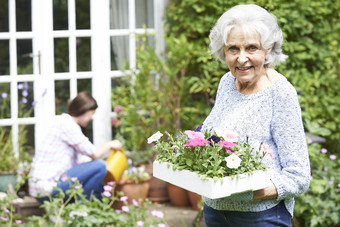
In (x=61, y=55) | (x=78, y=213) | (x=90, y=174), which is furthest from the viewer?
(x=61, y=55)

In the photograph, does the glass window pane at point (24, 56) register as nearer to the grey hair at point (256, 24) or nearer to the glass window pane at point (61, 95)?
the glass window pane at point (61, 95)

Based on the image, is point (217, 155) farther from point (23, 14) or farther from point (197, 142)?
point (23, 14)

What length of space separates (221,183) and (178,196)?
304 centimetres

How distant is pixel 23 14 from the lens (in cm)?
506

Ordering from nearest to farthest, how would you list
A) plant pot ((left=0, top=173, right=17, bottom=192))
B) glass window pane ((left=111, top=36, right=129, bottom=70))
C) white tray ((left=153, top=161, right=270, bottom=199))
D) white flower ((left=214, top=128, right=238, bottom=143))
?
white tray ((left=153, top=161, right=270, bottom=199)) → white flower ((left=214, top=128, right=238, bottom=143)) → plant pot ((left=0, top=173, right=17, bottom=192)) → glass window pane ((left=111, top=36, right=129, bottom=70))

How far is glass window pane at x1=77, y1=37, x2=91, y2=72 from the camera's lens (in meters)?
5.25

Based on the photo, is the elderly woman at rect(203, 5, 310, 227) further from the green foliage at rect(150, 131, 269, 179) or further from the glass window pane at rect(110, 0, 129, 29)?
the glass window pane at rect(110, 0, 129, 29)

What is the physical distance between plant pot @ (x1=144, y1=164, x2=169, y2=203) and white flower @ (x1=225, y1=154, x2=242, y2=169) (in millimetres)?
3085

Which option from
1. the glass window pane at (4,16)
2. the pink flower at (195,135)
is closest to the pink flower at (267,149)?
the pink flower at (195,135)

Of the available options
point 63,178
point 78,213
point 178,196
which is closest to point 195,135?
point 78,213

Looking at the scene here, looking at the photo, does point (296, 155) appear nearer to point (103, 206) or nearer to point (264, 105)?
point (264, 105)

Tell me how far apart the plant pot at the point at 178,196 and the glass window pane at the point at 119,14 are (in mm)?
1477

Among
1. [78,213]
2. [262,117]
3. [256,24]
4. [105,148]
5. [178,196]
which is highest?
[256,24]

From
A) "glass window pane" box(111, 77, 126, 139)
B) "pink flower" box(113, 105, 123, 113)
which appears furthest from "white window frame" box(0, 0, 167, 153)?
"pink flower" box(113, 105, 123, 113)
